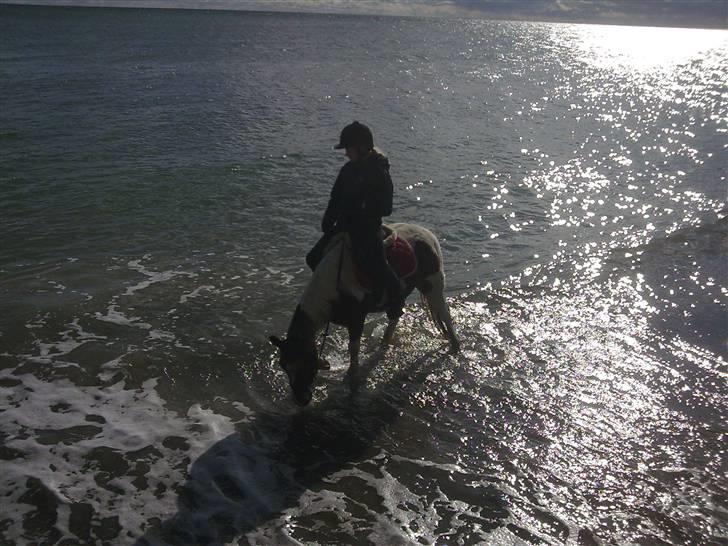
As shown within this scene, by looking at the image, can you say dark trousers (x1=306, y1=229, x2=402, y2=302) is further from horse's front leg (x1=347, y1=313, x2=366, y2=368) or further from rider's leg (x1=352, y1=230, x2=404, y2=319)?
horse's front leg (x1=347, y1=313, x2=366, y2=368)

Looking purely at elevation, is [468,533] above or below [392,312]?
below

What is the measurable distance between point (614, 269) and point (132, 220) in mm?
9063

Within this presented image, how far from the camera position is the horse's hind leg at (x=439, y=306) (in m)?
8.15

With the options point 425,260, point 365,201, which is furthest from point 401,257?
point 365,201

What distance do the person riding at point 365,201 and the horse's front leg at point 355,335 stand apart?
38 cm

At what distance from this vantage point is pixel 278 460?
6.23 metres

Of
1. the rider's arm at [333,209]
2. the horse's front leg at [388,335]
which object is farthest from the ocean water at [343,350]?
the rider's arm at [333,209]

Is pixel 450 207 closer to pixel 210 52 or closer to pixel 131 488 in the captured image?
pixel 131 488

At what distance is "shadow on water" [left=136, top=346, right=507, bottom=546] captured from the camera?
534 cm

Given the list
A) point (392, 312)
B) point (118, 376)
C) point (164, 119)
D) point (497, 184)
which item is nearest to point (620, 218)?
point (497, 184)

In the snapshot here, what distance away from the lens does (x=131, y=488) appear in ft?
18.7

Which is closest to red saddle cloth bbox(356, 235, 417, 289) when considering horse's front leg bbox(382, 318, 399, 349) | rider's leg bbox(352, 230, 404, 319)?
rider's leg bbox(352, 230, 404, 319)

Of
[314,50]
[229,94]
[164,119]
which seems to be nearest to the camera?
[164,119]

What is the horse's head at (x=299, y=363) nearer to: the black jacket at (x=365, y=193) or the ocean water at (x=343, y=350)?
the ocean water at (x=343, y=350)
